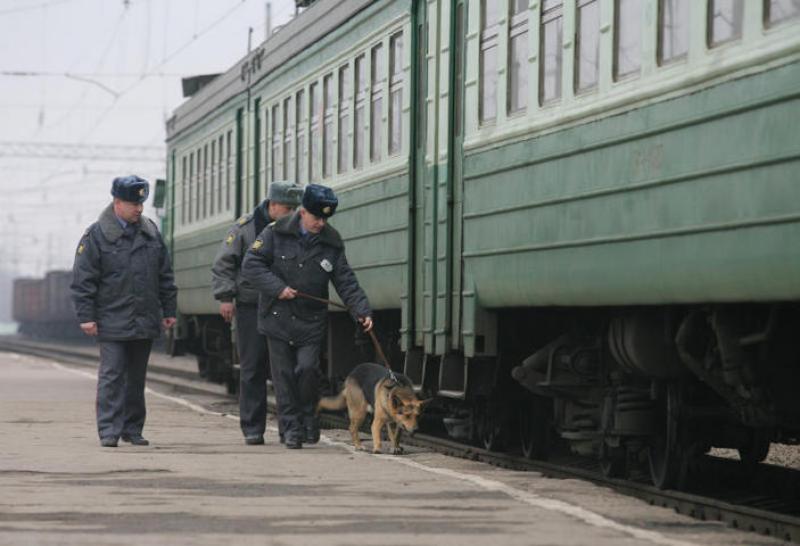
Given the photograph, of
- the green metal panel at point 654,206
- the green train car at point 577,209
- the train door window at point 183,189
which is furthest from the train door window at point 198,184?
the green metal panel at point 654,206

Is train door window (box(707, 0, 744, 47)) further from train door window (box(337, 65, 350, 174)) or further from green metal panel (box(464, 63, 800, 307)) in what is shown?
train door window (box(337, 65, 350, 174))

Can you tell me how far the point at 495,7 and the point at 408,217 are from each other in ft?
7.20

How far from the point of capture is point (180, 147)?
27781 mm

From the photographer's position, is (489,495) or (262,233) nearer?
(489,495)

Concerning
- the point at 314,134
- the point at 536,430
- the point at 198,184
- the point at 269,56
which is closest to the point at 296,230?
the point at 536,430

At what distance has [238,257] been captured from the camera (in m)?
13.9

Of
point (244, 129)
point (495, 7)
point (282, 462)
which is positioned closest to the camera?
point (282, 462)

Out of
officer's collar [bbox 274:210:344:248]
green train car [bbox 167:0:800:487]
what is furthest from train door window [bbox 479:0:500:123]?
officer's collar [bbox 274:210:344:248]

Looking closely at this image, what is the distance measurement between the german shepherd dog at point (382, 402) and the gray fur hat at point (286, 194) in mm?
1195

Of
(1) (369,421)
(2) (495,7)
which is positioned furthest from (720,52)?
(1) (369,421)

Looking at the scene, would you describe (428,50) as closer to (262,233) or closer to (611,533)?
(262,233)

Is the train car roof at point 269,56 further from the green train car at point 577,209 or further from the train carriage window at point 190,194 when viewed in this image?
the train carriage window at point 190,194

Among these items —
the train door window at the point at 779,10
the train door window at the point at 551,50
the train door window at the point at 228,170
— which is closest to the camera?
the train door window at the point at 779,10

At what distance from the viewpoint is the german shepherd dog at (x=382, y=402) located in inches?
500
